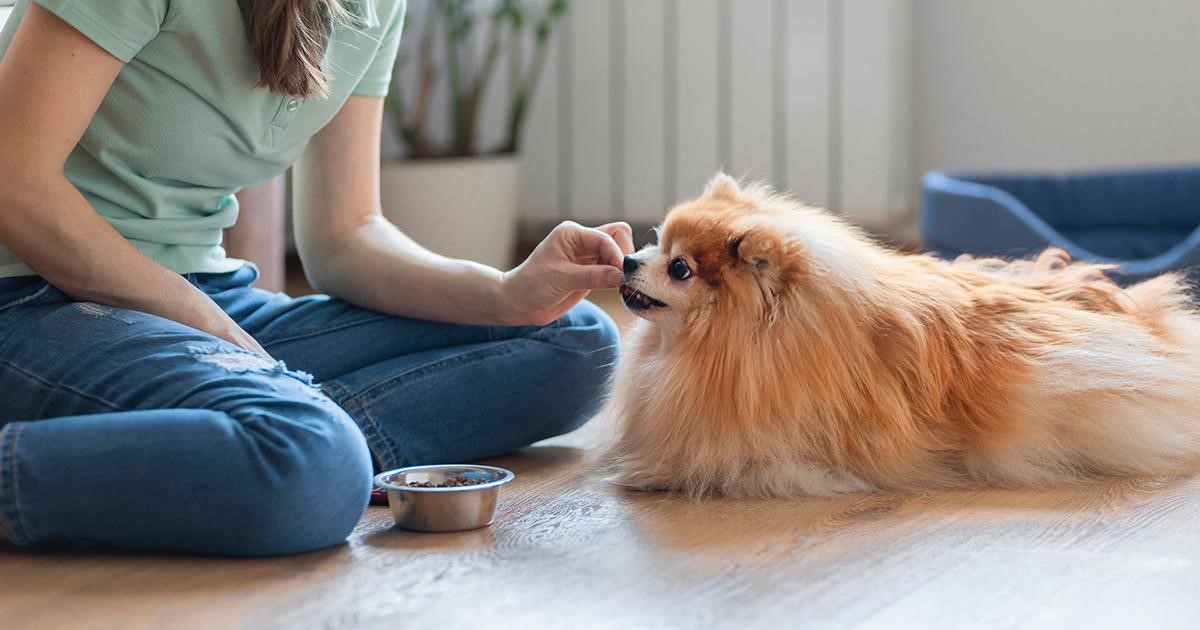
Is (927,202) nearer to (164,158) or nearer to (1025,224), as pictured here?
(1025,224)

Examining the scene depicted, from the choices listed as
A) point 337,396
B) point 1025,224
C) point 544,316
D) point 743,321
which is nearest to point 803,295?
point 743,321

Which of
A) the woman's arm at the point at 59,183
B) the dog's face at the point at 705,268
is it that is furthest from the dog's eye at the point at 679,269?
the woman's arm at the point at 59,183

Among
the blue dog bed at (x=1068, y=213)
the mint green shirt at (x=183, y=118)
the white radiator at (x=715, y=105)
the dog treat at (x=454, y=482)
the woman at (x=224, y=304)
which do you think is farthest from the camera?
the white radiator at (x=715, y=105)

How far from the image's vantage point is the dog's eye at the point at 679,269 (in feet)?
4.96

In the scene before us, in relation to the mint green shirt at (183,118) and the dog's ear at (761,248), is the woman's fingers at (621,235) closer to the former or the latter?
the dog's ear at (761,248)

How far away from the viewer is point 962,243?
2725mm

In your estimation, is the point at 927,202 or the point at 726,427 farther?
the point at 927,202

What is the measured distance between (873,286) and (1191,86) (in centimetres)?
244

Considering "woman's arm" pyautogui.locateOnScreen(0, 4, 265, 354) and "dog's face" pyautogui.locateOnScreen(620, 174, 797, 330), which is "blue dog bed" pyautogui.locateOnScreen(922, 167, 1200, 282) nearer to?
"dog's face" pyautogui.locateOnScreen(620, 174, 797, 330)

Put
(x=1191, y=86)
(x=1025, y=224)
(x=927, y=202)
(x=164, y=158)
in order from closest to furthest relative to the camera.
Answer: (x=164, y=158)
(x=1025, y=224)
(x=927, y=202)
(x=1191, y=86)

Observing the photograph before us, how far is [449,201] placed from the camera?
361 cm

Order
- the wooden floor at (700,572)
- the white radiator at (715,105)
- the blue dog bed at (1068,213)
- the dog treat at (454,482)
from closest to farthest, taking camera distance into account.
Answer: the wooden floor at (700,572) → the dog treat at (454,482) → the blue dog bed at (1068,213) → the white radiator at (715,105)

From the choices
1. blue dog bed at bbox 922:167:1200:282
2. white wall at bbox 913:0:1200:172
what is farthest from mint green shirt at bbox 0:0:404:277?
white wall at bbox 913:0:1200:172

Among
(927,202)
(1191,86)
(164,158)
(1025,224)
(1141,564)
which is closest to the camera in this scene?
(1141,564)
